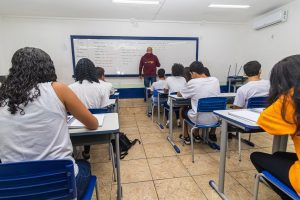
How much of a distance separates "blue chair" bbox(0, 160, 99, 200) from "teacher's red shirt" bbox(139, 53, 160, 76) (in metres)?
4.73

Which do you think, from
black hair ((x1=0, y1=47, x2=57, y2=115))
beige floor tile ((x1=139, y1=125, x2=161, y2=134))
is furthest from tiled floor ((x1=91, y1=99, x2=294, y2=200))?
black hair ((x1=0, y1=47, x2=57, y2=115))

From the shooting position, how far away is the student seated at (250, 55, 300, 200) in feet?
2.95

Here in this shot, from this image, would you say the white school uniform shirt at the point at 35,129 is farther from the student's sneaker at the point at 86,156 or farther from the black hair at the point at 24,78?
the student's sneaker at the point at 86,156

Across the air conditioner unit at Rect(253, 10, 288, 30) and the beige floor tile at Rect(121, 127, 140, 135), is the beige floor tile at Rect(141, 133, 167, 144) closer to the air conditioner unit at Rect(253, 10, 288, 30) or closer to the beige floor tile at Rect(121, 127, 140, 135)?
the beige floor tile at Rect(121, 127, 140, 135)

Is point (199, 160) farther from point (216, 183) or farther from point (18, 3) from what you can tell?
point (18, 3)

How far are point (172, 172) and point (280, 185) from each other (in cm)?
116

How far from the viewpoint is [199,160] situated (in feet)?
7.37

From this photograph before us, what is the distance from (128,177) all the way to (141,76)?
153 inches

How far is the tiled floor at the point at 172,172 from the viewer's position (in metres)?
1.65

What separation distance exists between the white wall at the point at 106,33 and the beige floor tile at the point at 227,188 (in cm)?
404

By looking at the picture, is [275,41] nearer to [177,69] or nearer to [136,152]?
[177,69]

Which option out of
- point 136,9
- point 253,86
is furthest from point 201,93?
point 136,9

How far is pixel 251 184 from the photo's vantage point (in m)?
1.77

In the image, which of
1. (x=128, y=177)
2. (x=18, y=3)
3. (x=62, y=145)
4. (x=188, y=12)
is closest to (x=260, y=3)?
(x=188, y=12)
